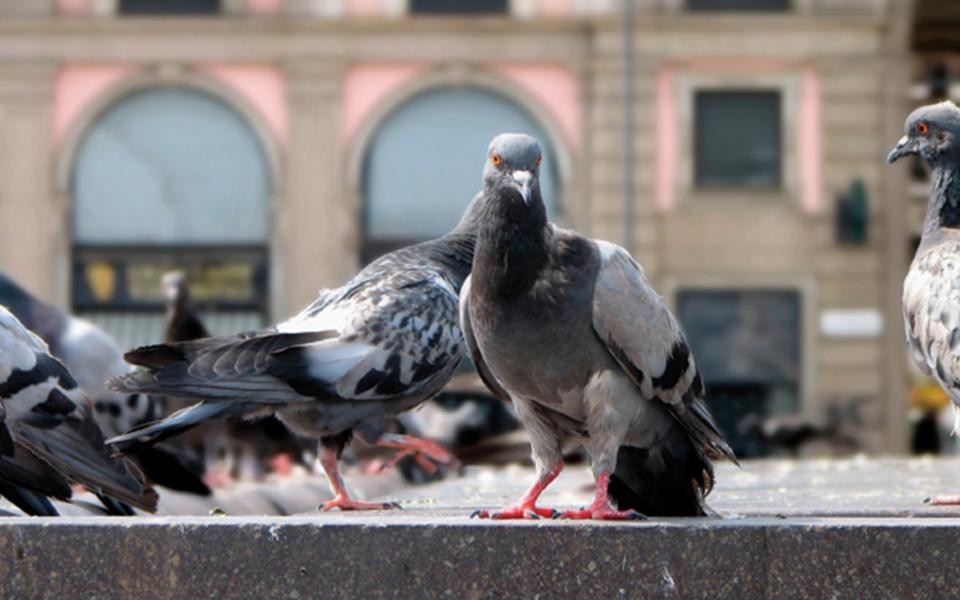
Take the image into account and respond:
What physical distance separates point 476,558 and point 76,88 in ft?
90.4

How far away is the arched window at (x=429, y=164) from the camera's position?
31578mm

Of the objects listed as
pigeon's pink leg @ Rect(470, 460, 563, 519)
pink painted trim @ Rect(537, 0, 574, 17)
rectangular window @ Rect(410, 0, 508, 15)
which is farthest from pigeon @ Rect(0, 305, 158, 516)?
rectangular window @ Rect(410, 0, 508, 15)

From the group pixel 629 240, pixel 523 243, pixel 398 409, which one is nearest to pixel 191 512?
pixel 398 409

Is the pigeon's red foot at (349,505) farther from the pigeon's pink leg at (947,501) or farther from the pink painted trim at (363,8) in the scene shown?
the pink painted trim at (363,8)

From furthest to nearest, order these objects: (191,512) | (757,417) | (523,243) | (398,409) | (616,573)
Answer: (757,417) < (191,512) < (398,409) < (523,243) < (616,573)

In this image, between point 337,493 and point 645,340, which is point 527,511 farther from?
point 337,493

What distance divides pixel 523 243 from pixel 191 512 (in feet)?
11.2

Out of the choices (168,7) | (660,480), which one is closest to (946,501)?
(660,480)

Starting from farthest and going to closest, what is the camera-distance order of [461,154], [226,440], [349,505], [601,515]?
[461,154]
[226,440]
[349,505]
[601,515]

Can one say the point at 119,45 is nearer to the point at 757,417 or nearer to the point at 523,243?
the point at 757,417

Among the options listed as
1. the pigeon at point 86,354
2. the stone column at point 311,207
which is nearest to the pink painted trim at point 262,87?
the stone column at point 311,207

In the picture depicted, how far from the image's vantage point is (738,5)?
32.1 meters

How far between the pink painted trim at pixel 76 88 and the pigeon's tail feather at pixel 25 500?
84.6 feet

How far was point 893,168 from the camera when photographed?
106 feet
